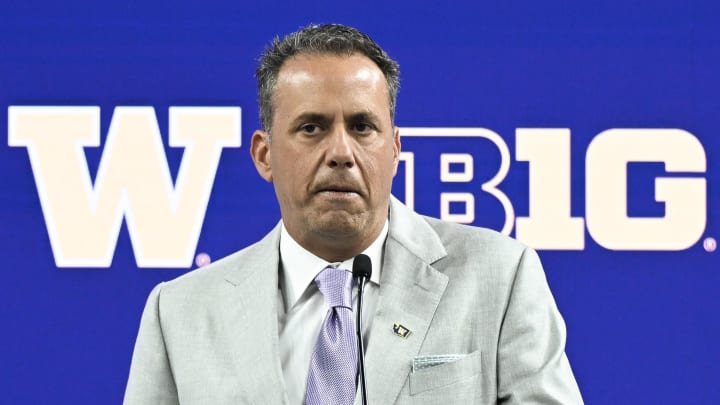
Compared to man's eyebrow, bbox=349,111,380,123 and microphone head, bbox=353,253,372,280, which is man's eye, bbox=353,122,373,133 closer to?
man's eyebrow, bbox=349,111,380,123

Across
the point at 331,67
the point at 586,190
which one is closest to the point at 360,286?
the point at 331,67

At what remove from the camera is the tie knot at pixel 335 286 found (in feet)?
6.27

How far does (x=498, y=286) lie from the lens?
1.84m

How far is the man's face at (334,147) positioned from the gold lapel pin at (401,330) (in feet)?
0.62

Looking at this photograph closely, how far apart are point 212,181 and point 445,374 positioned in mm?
1427

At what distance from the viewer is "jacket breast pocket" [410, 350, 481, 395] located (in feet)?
5.80

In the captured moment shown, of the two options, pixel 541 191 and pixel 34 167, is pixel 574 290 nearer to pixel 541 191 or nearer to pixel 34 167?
pixel 541 191

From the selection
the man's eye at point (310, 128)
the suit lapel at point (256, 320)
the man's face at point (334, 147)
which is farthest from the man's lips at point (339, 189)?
the suit lapel at point (256, 320)

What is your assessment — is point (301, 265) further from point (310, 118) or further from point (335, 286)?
point (310, 118)

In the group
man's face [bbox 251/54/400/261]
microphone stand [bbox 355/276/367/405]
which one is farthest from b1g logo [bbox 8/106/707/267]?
A: microphone stand [bbox 355/276/367/405]

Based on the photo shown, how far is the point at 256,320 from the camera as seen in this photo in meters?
1.90

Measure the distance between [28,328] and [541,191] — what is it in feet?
5.07

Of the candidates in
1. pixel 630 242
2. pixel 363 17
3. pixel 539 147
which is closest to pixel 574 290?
pixel 630 242

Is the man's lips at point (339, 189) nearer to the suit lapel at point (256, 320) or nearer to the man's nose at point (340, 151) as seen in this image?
the man's nose at point (340, 151)
